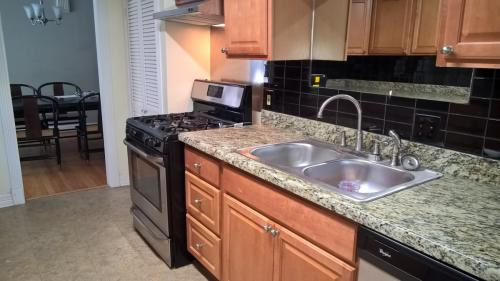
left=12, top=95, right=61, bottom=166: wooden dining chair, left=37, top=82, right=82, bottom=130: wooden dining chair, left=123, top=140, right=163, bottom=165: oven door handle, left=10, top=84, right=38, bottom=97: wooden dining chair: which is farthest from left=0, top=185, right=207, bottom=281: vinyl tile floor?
left=10, top=84, right=38, bottom=97: wooden dining chair

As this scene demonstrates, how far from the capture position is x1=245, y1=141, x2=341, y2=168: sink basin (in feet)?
6.00

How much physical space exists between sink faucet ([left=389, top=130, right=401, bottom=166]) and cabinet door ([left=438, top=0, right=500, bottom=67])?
42 cm

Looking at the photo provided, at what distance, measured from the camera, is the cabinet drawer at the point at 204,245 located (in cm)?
194

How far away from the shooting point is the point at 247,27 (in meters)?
1.91

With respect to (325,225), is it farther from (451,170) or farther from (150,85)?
(150,85)

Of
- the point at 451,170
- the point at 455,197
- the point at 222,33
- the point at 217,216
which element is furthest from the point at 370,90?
the point at 222,33

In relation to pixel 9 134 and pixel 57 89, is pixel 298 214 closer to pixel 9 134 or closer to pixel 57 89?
pixel 9 134

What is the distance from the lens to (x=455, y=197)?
120 centimetres

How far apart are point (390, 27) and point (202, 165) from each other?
Answer: 118 centimetres

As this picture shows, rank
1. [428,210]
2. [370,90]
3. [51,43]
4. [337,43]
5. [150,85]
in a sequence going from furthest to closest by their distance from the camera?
[51,43]
[150,85]
[337,43]
[370,90]
[428,210]

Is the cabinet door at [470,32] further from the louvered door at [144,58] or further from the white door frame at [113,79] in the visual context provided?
the white door frame at [113,79]

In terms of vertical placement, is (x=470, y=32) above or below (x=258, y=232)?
above

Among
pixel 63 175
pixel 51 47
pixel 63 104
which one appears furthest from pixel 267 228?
pixel 51 47

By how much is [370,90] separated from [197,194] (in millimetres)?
1091
